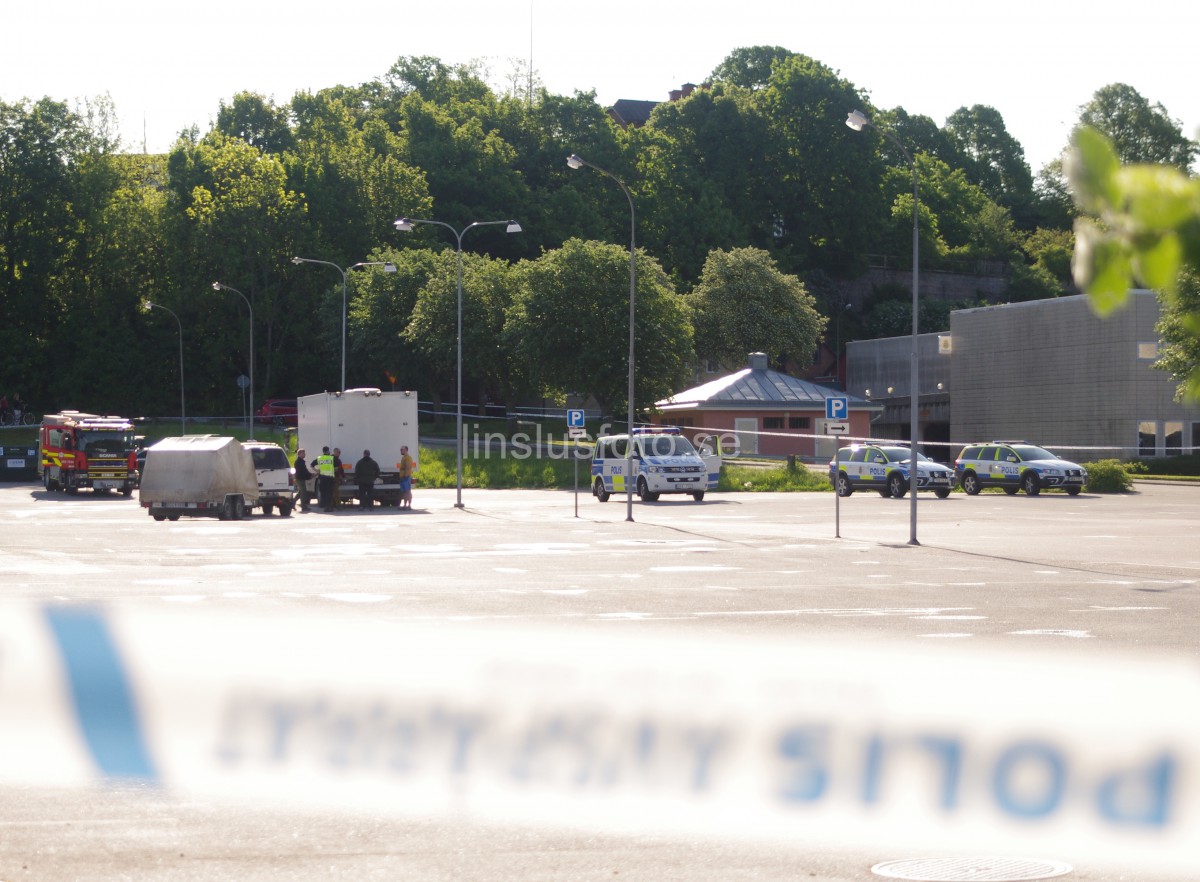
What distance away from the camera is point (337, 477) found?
4278 centimetres

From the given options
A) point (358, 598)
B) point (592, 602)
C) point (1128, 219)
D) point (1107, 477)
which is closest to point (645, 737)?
point (1128, 219)

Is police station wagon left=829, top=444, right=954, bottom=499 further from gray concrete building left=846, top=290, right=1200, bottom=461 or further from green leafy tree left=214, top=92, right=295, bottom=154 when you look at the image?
green leafy tree left=214, top=92, right=295, bottom=154

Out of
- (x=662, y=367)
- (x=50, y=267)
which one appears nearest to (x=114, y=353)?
(x=50, y=267)

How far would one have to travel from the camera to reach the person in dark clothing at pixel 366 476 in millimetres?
42281

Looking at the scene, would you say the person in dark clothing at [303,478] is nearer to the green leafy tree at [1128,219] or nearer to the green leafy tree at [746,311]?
the green leafy tree at [746,311]

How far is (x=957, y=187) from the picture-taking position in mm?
116125

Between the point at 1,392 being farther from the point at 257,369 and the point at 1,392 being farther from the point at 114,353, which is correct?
the point at 257,369

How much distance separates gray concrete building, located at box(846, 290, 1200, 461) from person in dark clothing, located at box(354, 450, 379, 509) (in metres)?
27.9

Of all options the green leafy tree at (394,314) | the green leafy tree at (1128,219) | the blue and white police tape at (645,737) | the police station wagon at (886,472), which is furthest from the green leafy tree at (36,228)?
the green leafy tree at (1128,219)

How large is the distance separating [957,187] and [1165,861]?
114771mm

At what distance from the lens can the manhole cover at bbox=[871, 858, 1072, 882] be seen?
6152 mm

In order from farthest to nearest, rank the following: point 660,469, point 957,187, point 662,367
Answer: point 957,187 < point 662,367 < point 660,469

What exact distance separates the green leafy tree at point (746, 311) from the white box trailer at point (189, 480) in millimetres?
47054

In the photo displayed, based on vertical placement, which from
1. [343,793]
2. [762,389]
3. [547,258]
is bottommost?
[343,793]
